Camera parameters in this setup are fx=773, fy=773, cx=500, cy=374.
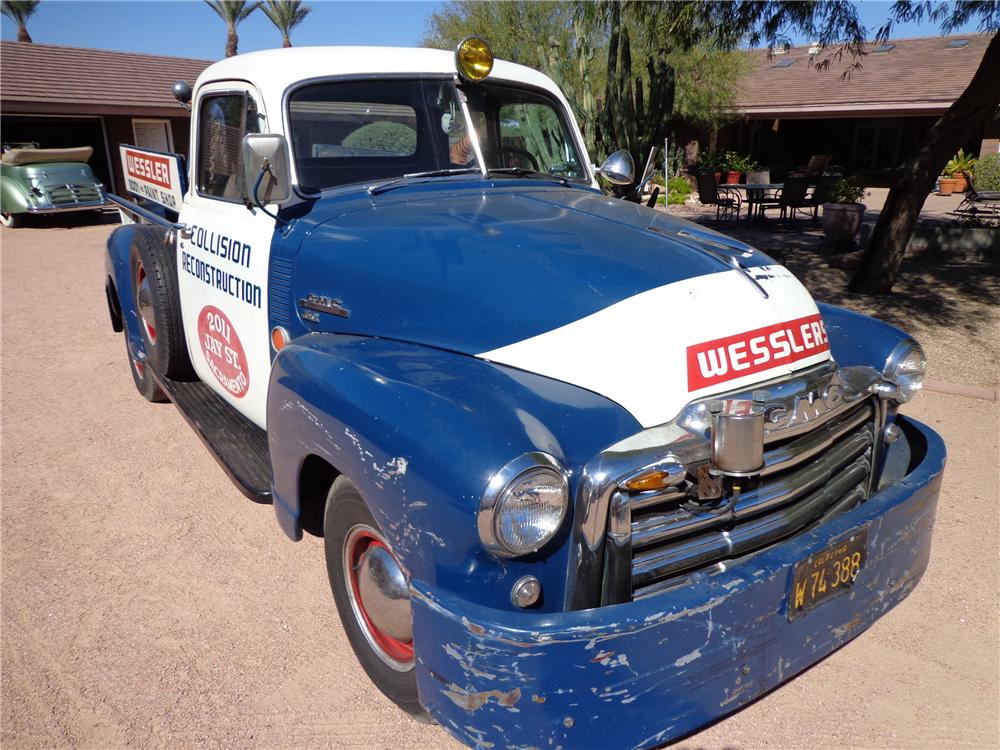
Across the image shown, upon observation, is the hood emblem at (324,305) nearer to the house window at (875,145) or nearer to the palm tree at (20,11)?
the house window at (875,145)

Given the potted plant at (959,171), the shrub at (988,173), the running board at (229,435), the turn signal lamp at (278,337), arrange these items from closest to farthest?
1. the turn signal lamp at (278,337)
2. the running board at (229,435)
3. the shrub at (988,173)
4. the potted plant at (959,171)

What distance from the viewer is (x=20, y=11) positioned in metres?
33.3

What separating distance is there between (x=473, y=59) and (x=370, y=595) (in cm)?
241

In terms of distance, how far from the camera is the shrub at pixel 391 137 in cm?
349

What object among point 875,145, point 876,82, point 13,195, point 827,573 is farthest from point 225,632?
point 875,145

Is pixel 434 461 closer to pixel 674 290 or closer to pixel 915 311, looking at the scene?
pixel 674 290

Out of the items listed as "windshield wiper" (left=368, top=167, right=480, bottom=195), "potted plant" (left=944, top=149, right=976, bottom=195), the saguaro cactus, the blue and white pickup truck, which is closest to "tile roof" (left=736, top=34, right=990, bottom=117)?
"potted plant" (left=944, top=149, right=976, bottom=195)

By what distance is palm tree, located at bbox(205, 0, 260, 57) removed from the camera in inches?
1160

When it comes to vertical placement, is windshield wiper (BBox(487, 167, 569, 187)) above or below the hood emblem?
above

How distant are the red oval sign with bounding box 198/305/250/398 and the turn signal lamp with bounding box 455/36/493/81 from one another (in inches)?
62.5

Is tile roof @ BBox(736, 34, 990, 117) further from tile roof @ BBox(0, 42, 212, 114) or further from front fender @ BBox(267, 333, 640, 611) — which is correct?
front fender @ BBox(267, 333, 640, 611)

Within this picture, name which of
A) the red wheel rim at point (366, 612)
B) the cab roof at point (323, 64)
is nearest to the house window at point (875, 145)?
the cab roof at point (323, 64)

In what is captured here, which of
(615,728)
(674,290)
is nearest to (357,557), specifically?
(615,728)

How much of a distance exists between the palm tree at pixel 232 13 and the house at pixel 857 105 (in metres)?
18.9
